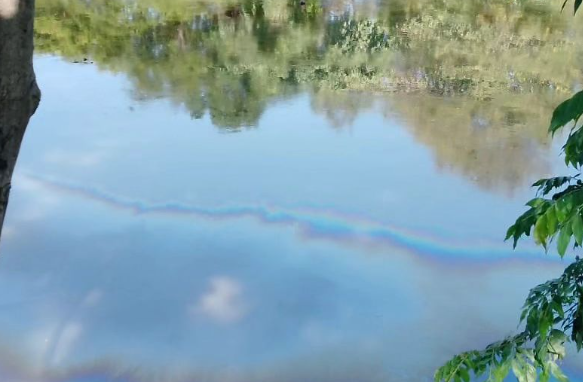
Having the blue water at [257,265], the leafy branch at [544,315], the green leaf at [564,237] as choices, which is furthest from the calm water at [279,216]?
the green leaf at [564,237]

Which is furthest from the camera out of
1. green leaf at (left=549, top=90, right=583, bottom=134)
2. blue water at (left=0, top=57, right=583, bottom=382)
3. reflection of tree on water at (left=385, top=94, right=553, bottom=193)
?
reflection of tree on water at (left=385, top=94, right=553, bottom=193)

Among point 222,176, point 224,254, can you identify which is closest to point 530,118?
point 222,176

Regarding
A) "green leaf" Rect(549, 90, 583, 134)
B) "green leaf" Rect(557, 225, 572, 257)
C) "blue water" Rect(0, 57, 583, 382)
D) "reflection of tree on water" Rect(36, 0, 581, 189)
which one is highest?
"reflection of tree on water" Rect(36, 0, 581, 189)

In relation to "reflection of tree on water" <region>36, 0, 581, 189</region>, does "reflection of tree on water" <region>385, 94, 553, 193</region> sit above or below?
below

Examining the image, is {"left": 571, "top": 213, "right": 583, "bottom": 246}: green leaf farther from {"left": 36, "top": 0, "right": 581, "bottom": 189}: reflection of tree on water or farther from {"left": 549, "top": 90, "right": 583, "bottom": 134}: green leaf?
{"left": 36, "top": 0, "right": 581, "bottom": 189}: reflection of tree on water

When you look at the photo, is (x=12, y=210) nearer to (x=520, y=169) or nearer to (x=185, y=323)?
(x=185, y=323)

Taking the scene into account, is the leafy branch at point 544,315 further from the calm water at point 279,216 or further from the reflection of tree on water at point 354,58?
the reflection of tree on water at point 354,58

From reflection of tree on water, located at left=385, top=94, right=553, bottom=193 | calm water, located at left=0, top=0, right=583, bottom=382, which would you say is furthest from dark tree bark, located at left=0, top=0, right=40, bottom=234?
reflection of tree on water, located at left=385, top=94, right=553, bottom=193
